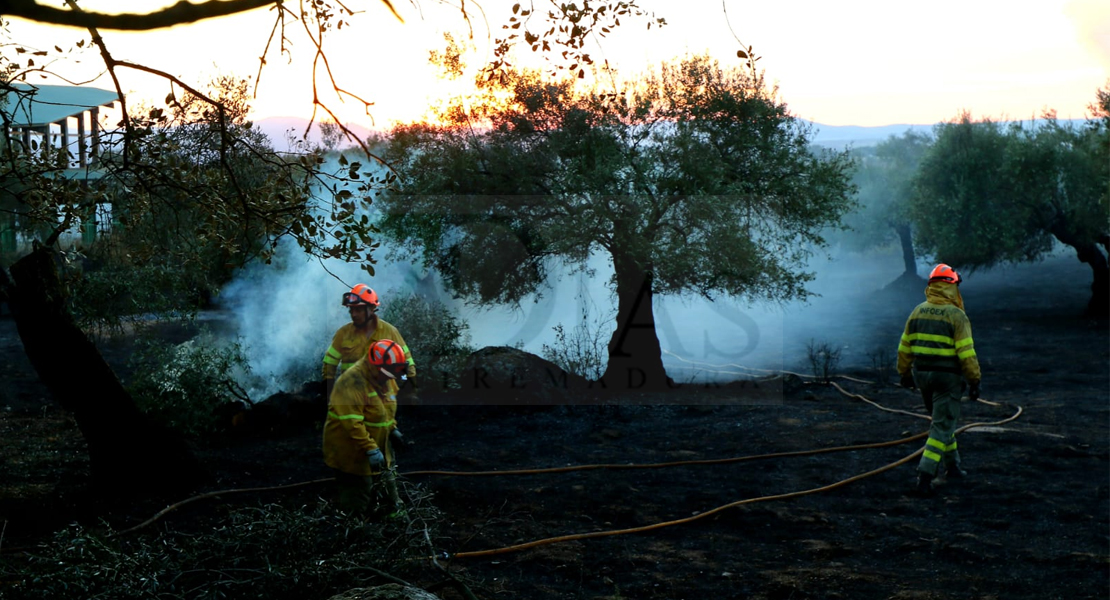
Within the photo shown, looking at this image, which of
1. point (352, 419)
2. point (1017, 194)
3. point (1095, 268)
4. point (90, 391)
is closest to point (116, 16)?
point (352, 419)

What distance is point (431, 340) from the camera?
13.0m

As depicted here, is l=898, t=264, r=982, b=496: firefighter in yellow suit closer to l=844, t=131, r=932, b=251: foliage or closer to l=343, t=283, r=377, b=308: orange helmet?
l=343, t=283, r=377, b=308: orange helmet

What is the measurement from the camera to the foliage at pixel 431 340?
506 inches

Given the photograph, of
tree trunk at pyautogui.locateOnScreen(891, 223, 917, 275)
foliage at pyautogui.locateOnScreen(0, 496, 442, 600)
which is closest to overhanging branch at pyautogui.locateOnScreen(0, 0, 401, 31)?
foliage at pyautogui.locateOnScreen(0, 496, 442, 600)

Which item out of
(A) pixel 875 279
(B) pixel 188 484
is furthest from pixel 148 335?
(A) pixel 875 279

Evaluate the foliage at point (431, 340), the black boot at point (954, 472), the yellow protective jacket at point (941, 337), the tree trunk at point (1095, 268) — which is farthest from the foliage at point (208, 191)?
the tree trunk at point (1095, 268)

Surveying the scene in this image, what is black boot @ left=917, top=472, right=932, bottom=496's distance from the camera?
848cm

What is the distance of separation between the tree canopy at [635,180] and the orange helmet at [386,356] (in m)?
6.28

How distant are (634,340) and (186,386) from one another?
6.64 m

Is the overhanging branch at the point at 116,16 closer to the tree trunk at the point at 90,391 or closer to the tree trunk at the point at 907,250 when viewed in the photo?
the tree trunk at the point at 90,391

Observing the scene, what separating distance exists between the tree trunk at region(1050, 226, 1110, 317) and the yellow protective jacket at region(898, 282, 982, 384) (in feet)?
56.8

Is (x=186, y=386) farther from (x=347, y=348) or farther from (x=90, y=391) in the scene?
(x=347, y=348)

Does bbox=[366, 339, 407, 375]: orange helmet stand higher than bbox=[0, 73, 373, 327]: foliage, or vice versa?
bbox=[0, 73, 373, 327]: foliage

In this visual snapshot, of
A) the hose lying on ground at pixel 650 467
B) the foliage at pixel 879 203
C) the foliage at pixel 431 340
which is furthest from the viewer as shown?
the foliage at pixel 879 203
